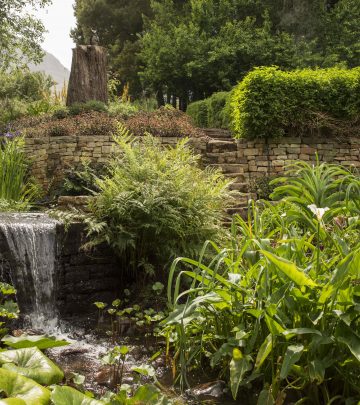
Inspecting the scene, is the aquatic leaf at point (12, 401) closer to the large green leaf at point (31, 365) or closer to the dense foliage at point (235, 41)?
Answer: the large green leaf at point (31, 365)

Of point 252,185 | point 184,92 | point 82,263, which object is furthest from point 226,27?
point 82,263

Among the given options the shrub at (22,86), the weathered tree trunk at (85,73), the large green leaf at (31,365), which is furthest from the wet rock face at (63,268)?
the shrub at (22,86)

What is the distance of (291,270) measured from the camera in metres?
2.68

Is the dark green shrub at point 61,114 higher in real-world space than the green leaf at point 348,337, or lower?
higher

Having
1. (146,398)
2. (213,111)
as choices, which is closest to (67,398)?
(146,398)

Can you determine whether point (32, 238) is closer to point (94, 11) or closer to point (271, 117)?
point (271, 117)

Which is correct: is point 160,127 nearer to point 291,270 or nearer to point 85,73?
point 85,73

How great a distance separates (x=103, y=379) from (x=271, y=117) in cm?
651

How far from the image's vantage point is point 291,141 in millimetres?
9461

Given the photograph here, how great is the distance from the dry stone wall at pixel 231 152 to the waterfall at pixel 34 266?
3.88m

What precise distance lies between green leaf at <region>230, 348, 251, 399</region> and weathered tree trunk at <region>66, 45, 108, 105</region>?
1047 cm

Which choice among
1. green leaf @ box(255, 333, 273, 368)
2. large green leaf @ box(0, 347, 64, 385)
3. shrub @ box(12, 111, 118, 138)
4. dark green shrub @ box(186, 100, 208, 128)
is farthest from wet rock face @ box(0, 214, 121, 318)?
dark green shrub @ box(186, 100, 208, 128)

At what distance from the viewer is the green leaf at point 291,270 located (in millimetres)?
2643

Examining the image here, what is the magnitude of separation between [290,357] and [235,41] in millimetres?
15855
